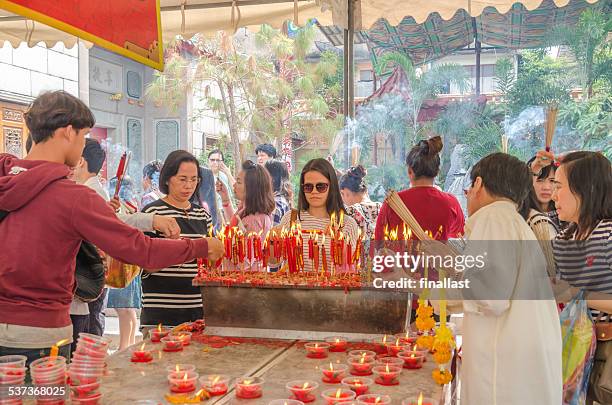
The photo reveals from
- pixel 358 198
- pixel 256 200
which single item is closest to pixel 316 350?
pixel 256 200

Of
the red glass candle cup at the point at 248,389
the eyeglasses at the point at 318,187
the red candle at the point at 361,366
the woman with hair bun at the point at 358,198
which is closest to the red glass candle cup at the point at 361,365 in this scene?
the red candle at the point at 361,366

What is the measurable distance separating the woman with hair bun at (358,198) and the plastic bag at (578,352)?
1.88 m

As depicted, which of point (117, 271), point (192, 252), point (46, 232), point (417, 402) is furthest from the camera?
point (117, 271)

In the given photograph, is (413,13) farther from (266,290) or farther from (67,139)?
(67,139)

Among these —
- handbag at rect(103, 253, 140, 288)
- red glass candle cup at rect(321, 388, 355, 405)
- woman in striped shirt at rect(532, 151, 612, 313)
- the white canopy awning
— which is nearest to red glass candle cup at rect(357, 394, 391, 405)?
red glass candle cup at rect(321, 388, 355, 405)

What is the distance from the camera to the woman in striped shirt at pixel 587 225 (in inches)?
103

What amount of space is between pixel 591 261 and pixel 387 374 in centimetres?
118

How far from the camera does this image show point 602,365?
263 centimetres

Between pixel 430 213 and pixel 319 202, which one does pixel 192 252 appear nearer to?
pixel 319 202

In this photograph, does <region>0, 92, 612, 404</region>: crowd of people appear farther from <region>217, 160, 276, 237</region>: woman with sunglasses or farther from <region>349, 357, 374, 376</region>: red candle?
<region>217, 160, 276, 237</region>: woman with sunglasses

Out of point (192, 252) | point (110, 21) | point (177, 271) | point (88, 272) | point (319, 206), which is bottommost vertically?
point (177, 271)

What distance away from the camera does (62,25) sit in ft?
6.40

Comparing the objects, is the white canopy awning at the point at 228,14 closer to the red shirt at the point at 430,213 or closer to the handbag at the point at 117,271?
the red shirt at the point at 430,213

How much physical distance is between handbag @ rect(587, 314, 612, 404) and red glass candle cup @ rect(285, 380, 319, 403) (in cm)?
138
